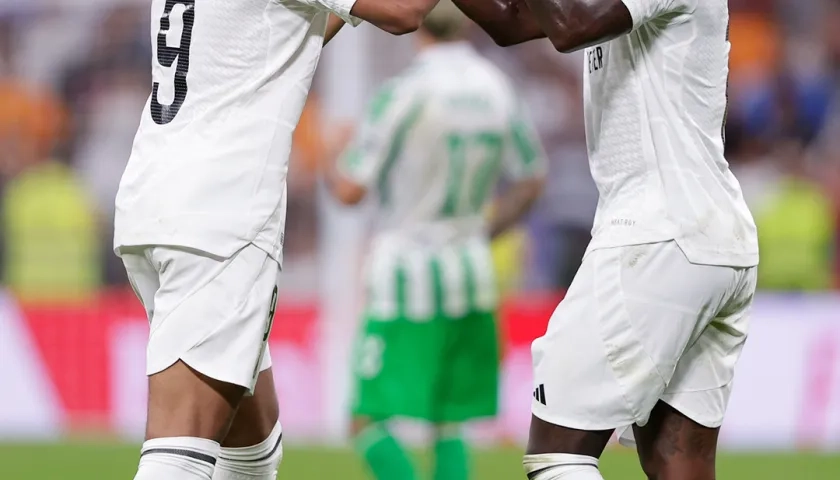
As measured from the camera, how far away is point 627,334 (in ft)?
11.2

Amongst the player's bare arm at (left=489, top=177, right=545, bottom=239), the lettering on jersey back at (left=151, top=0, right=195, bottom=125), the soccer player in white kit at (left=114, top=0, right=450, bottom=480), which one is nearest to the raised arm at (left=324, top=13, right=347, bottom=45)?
the soccer player in white kit at (left=114, top=0, right=450, bottom=480)

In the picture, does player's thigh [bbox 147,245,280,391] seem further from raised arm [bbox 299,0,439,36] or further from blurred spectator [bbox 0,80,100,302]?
blurred spectator [bbox 0,80,100,302]

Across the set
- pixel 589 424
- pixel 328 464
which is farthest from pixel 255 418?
pixel 328 464

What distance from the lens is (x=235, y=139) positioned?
3.42 meters

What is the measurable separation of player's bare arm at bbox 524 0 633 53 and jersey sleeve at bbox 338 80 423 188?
235cm

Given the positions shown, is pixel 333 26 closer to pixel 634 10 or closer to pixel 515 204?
pixel 634 10

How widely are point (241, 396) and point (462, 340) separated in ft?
8.04

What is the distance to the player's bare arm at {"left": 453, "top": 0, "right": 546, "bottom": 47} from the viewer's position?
3.84 metres

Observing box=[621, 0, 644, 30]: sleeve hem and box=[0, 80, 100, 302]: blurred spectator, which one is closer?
box=[621, 0, 644, 30]: sleeve hem

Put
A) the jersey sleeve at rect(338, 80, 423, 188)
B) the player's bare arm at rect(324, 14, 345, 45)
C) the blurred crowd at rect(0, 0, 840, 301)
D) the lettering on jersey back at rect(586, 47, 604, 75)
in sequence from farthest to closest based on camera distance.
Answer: the blurred crowd at rect(0, 0, 840, 301) → the jersey sleeve at rect(338, 80, 423, 188) → the player's bare arm at rect(324, 14, 345, 45) → the lettering on jersey back at rect(586, 47, 604, 75)

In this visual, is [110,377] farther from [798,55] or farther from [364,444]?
[798,55]

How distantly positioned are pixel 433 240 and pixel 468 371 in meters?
0.58

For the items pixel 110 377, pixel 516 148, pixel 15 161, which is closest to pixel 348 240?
pixel 110 377

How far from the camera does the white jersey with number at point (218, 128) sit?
11.1 ft
